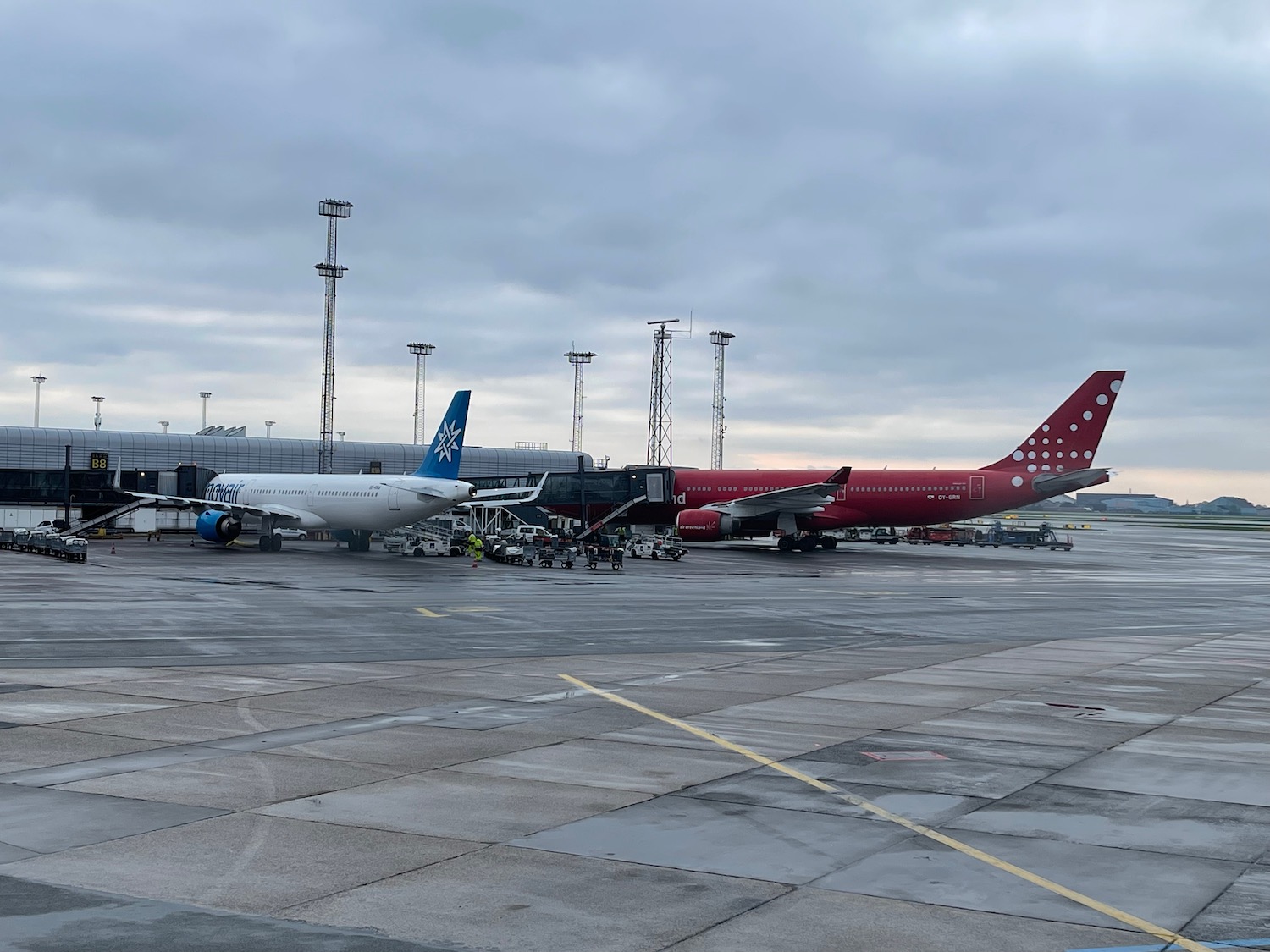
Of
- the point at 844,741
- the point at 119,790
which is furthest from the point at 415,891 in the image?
the point at 844,741

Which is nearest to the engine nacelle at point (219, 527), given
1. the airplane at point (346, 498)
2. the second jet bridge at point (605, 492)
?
the airplane at point (346, 498)

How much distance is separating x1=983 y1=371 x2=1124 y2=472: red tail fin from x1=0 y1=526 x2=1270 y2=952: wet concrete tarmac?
37.8m

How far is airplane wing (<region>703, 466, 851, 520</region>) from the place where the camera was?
62.8 m

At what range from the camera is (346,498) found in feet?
187

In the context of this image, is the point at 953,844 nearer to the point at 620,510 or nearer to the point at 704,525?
the point at 704,525

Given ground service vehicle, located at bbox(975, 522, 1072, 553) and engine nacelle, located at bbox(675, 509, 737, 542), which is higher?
engine nacelle, located at bbox(675, 509, 737, 542)

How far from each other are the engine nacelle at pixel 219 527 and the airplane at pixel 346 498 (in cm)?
4

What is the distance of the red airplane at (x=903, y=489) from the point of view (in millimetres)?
62875

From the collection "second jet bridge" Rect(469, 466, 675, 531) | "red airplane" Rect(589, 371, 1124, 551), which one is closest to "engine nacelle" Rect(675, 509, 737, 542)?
"red airplane" Rect(589, 371, 1124, 551)

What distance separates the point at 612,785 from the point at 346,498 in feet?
157

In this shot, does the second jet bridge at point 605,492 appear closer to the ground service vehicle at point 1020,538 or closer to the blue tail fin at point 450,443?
the blue tail fin at point 450,443

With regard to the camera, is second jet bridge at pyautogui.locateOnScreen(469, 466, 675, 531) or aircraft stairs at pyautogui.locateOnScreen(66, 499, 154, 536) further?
aircraft stairs at pyautogui.locateOnScreen(66, 499, 154, 536)

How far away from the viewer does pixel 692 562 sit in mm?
55875

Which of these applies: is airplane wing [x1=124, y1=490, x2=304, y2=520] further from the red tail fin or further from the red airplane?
the red tail fin
